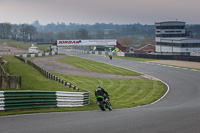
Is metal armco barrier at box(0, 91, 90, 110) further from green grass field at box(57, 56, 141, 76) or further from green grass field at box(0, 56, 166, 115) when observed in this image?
green grass field at box(57, 56, 141, 76)

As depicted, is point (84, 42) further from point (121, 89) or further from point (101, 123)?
point (101, 123)

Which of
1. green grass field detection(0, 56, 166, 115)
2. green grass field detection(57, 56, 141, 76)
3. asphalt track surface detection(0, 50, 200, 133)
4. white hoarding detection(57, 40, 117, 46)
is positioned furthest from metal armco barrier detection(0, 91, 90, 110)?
white hoarding detection(57, 40, 117, 46)

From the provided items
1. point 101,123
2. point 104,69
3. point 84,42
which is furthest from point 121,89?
point 84,42

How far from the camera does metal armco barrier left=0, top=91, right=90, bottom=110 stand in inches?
576

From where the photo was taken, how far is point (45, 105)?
1605 cm

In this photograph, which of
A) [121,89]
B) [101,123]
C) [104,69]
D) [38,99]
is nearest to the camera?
[101,123]

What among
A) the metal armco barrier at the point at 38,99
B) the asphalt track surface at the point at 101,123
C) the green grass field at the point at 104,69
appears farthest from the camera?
the green grass field at the point at 104,69

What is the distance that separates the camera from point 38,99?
15750 millimetres

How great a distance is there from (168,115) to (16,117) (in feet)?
22.4

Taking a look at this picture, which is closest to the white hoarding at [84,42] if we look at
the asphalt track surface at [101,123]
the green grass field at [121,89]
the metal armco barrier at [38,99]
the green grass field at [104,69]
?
the green grass field at [104,69]

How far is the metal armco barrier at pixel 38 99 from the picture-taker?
48.0 ft

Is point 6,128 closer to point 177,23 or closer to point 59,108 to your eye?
point 59,108

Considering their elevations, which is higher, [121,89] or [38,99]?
[38,99]

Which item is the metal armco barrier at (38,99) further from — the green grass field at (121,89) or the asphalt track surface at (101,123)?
the asphalt track surface at (101,123)
